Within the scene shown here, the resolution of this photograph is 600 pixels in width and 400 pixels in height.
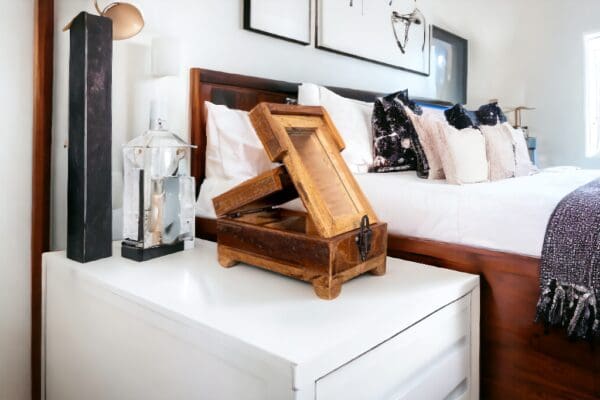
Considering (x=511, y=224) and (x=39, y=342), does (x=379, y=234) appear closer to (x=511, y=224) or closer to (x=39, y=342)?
(x=511, y=224)

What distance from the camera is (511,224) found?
3.58ft

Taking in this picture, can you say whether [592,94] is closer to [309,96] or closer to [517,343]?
[309,96]

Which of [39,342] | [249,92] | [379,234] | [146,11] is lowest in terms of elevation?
[39,342]

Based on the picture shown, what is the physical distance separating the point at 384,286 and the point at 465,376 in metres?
0.34

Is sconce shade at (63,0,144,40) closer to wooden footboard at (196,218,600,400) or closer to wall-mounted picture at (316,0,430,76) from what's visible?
wall-mounted picture at (316,0,430,76)

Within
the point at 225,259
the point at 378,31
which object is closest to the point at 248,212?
the point at 225,259

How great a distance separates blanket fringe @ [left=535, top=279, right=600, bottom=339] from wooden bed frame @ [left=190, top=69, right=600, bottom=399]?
0.05 metres

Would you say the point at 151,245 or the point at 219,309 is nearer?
the point at 219,309

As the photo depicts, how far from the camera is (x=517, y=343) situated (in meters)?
1.09

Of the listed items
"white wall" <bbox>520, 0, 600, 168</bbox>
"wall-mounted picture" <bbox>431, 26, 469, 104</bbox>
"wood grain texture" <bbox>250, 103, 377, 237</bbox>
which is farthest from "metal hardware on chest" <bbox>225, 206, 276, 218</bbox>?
"white wall" <bbox>520, 0, 600, 168</bbox>

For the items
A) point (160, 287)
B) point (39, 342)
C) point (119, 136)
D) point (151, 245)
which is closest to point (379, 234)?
point (160, 287)

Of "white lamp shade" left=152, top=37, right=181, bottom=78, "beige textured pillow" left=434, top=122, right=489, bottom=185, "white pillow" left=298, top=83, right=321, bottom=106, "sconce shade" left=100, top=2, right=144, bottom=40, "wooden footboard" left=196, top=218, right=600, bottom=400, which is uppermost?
"sconce shade" left=100, top=2, right=144, bottom=40

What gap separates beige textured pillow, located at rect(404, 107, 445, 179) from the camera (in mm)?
1518

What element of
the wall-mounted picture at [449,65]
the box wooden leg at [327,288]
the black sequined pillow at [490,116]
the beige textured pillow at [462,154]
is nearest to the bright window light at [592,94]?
the wall-mounted picture at [449,65]
